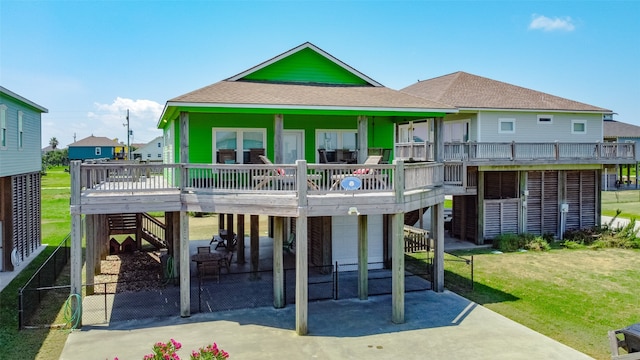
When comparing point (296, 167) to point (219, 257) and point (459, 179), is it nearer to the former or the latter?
point (219, 257)

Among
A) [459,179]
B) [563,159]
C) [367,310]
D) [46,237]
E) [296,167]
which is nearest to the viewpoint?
[296,167]

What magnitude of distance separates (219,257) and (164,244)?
19.1ft

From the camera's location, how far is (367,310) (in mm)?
14328

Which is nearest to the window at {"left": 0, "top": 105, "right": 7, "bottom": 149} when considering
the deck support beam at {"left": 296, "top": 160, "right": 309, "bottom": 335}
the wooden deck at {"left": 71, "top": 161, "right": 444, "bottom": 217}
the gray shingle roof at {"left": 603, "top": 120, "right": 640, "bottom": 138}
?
the wooden deck at {"left": 71, "top": 161, "right": 444, "bottom": 217}

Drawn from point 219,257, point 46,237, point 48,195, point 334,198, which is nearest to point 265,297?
point 219,257

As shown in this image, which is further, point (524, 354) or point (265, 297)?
point (265, 297)

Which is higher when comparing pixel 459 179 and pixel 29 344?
pixel 459 179

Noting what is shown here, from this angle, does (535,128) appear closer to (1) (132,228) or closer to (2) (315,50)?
(2) (315,50)

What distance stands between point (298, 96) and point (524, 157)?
13.2 meters

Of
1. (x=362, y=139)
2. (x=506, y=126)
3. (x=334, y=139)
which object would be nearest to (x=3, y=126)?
(x=334, y=139)

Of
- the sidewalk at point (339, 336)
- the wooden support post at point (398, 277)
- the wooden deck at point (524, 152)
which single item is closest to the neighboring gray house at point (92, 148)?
the wooden deck at point (524, 152)

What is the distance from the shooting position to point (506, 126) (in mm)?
25297

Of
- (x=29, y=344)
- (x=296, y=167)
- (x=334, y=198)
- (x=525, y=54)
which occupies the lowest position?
(x=29, y=344)

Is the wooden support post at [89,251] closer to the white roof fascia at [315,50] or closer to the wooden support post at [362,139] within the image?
the white roof fascia at [315,50]
